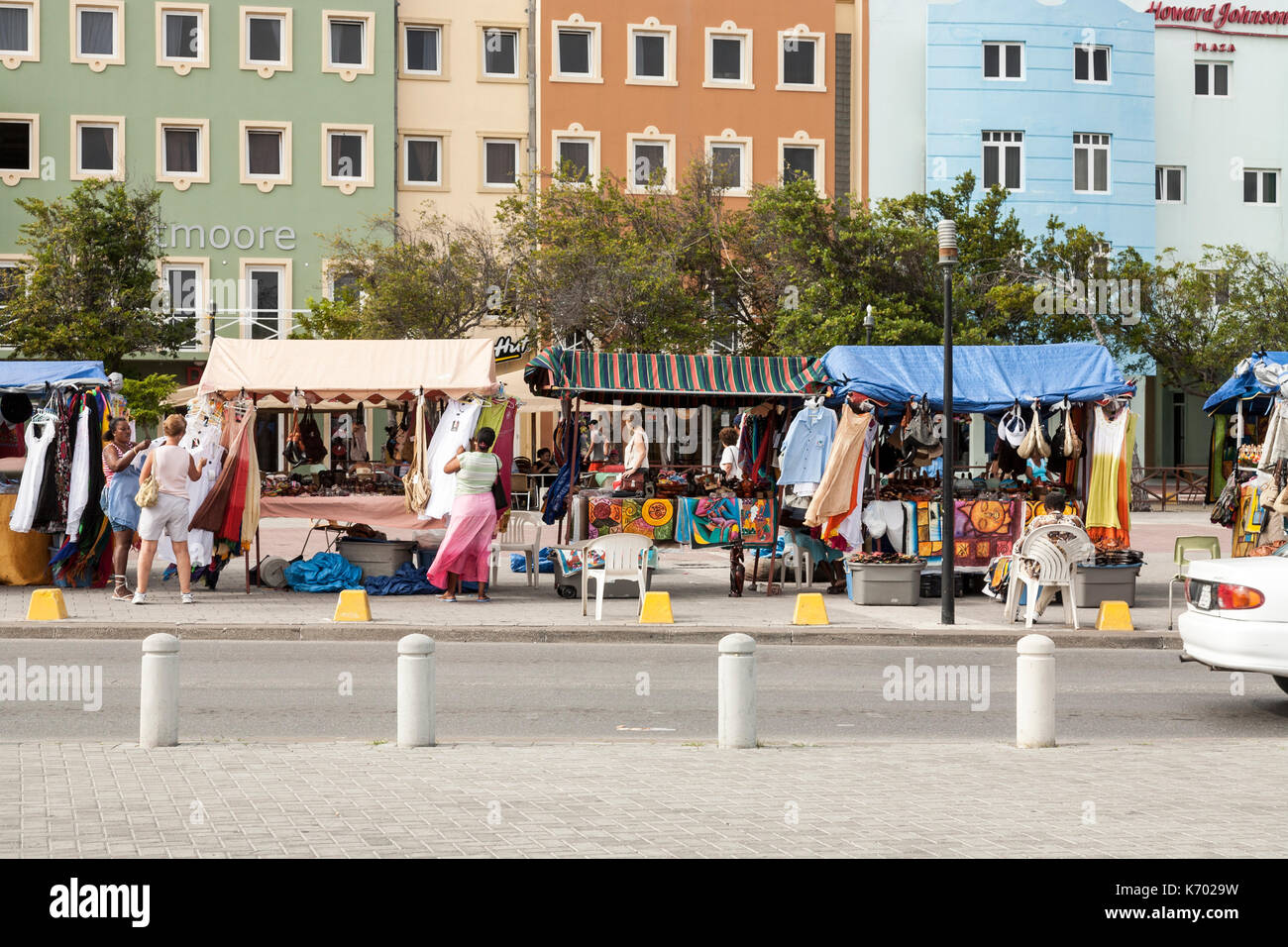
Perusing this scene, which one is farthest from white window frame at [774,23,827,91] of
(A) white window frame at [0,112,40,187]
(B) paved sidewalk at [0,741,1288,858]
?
(B) paved sidewalk at [0,741,1288,858]

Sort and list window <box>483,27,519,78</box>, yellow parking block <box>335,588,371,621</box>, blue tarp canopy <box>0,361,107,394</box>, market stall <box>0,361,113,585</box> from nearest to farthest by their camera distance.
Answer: yellow parking block <box>335,588,371,621</box> → market stall <box>0,361,113,585</box> → blue tarp canopy <box>0,361,107,394</box> → window <box>483,27,519,78</box>

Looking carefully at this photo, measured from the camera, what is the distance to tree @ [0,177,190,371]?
37562 millimetres

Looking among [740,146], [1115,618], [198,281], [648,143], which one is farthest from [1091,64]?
[1115,618]

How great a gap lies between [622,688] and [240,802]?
5.23 m

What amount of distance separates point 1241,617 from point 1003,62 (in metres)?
39.5

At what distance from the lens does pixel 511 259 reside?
41312 mm

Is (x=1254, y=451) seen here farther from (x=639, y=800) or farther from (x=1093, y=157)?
(x=1093, y=157)

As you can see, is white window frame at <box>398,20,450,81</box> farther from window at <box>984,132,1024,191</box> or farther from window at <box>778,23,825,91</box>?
window at <box>984,132,1024,191</box>

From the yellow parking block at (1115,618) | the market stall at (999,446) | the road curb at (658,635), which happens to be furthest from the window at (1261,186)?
the road curb at (658,635)

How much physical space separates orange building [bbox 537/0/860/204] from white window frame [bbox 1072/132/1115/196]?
6.77 m

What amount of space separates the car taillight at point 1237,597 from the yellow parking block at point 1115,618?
5362 mm

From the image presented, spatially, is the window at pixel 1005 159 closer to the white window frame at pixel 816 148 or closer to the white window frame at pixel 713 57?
the white window frame at pixel 816 148

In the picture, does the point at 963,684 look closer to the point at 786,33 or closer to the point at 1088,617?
the point at 1088,617
